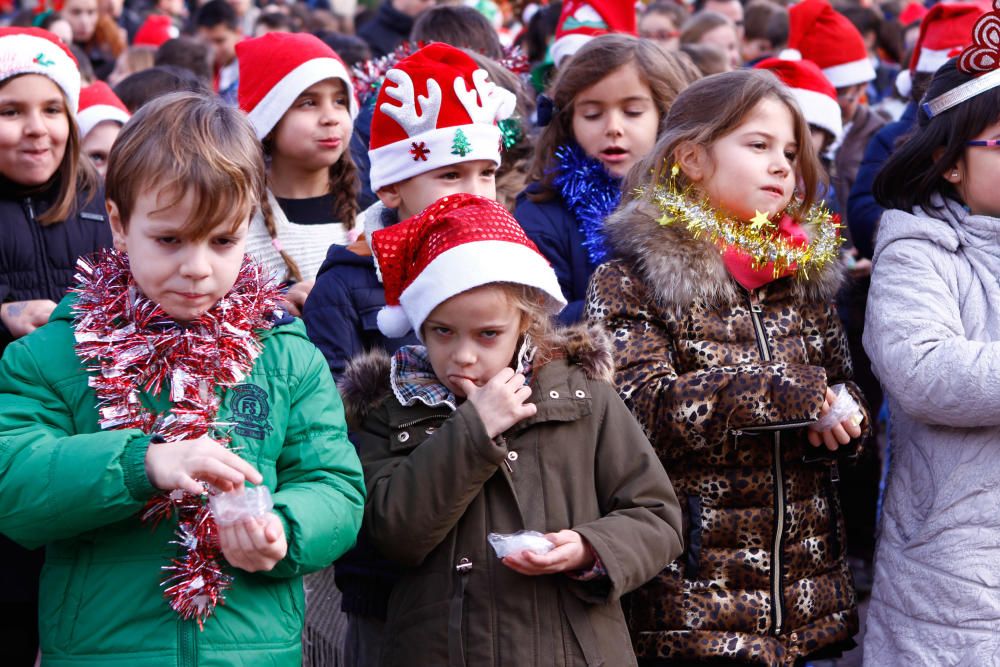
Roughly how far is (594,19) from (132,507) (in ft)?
14.1

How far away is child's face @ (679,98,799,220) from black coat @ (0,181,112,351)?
6.78 feet

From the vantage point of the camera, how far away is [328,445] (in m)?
2.87

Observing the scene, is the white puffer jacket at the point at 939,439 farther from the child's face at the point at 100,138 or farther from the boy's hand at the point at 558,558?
the child's face at the point at 100,138

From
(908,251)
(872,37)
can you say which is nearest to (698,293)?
(908,251)

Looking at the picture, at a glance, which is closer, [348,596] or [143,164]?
[143,164]

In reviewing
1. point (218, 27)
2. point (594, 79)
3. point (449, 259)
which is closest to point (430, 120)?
point (594, 79)

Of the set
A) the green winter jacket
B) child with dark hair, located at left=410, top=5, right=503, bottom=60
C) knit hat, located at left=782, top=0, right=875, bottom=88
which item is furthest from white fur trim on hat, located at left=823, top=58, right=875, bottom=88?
the green winter jacket

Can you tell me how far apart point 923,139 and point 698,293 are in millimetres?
930

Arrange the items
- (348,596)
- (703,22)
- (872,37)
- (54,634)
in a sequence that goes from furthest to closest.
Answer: (872,37) → (703,22) → (348,596) → (54,634)

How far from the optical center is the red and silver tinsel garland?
2670mm

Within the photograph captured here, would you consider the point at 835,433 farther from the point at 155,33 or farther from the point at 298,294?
the point at 155,33

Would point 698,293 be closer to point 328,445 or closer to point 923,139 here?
point 923,139

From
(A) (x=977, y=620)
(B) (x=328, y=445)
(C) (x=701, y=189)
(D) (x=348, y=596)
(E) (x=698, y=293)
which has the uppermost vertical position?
(C) (x=701, y=189)

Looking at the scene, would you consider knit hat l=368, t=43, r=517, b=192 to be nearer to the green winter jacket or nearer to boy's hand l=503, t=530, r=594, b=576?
the green winter jacket
